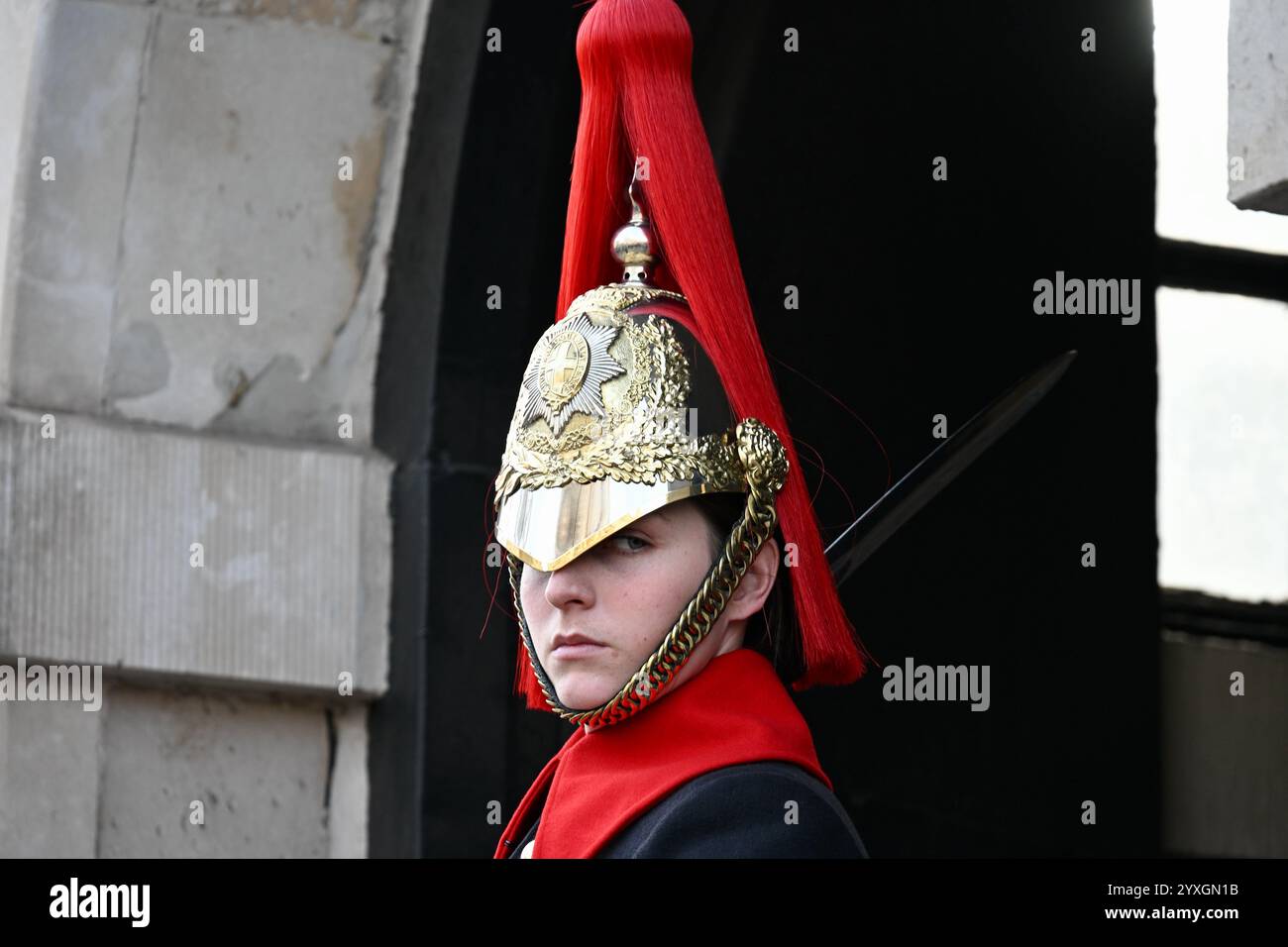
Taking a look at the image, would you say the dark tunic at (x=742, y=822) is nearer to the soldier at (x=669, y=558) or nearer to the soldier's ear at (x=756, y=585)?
the soldier at (x=669, y=558)

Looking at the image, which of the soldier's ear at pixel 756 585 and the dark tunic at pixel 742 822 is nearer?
the dark tunic at pixel 742 822

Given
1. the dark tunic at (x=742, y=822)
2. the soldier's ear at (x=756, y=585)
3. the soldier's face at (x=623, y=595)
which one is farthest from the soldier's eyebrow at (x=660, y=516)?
the dark tunic at (x=742, y=822)

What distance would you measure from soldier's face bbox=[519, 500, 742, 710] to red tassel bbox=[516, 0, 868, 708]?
0.17 metres

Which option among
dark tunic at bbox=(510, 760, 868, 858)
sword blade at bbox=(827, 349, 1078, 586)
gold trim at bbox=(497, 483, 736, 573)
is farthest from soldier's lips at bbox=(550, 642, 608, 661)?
sword blade at bbox=(827, 349, 1078, 586)

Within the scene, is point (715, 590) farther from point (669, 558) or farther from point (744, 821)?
point (744, 821)

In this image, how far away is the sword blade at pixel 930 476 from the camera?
3.67 meters

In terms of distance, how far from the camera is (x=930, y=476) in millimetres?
3766

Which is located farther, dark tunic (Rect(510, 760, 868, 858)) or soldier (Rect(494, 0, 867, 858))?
soldier (Rect(494, 0, 867, 858))

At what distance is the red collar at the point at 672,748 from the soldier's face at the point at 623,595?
80mm

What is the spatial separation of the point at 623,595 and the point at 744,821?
34 cm

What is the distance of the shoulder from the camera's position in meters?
2.98

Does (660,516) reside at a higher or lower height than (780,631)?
higher

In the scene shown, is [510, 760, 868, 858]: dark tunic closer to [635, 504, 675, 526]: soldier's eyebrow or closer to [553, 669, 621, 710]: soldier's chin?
[553, 669, 621, 710]: soldier's chin

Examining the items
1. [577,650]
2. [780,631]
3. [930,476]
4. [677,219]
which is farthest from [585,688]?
[930,476]
